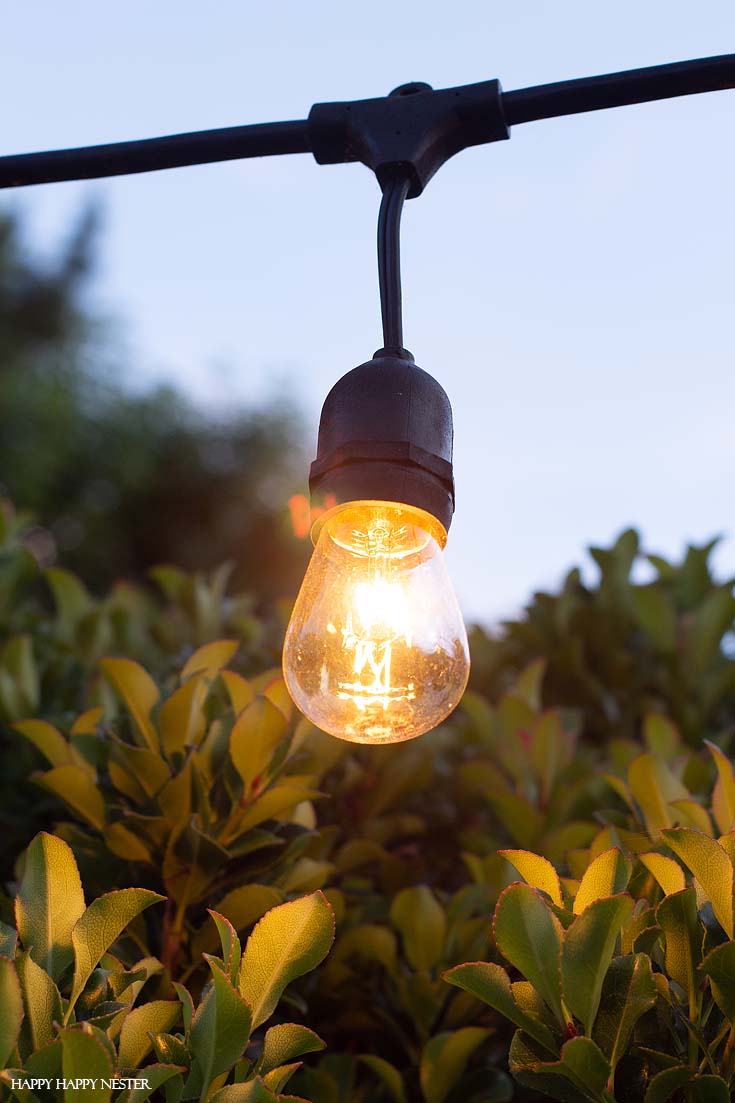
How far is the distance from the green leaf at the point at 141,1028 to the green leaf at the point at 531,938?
13.7 inches

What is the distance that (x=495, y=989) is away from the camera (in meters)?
0.99

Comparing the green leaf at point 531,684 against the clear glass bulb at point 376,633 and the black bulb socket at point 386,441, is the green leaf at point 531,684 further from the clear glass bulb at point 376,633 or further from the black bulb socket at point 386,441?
the black bulb socket at point 386,441

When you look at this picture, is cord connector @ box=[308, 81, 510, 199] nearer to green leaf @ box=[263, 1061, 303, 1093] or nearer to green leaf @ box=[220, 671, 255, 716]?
green leaf @ box=[220, 671, 255, 716]

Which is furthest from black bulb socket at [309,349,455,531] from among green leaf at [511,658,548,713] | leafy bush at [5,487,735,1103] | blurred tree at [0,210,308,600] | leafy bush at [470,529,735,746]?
blurred tree at [0,210,308,600]

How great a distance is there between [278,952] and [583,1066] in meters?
0.31

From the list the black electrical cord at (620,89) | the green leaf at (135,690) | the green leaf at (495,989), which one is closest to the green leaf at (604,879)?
the green leaf at (495,989)

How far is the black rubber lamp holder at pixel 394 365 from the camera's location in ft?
3.72

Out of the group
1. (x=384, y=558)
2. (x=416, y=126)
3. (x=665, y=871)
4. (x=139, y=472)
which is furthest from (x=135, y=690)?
(x=139, y=472)

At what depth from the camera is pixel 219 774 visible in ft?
4.77

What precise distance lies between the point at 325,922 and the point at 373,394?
1.96 ft

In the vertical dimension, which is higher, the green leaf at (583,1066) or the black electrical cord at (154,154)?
the black electrical cord at (154,154)

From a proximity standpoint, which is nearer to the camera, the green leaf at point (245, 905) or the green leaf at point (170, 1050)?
the green leaf at point (170, 1050)

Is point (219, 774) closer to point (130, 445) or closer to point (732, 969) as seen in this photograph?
point (732, 969)

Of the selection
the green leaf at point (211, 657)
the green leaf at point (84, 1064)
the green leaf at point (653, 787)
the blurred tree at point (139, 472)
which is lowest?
the green leaf at point (84, 1064)
